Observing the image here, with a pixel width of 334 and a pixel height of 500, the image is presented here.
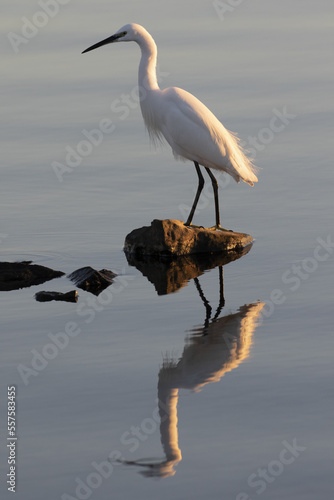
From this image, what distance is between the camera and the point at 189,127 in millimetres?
11297

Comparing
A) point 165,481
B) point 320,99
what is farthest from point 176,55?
point 165,481

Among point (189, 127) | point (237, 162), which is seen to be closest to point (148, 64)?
point (189, 127)

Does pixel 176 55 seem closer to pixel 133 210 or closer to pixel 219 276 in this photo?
pixel 133 210

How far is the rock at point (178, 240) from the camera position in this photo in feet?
34.9

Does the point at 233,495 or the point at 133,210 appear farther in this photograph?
the point at 133,210

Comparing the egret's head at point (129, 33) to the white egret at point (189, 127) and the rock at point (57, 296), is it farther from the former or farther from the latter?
the rock at point (57, 296)

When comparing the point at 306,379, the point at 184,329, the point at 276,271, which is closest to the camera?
the point at 306,379

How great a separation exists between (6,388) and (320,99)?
10556 mm

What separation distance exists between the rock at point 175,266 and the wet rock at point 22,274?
103 cm

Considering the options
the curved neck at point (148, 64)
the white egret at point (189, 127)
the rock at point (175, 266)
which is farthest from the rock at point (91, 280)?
the curved neck at point (148, 64)

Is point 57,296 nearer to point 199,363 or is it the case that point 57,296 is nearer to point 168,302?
point 168,302

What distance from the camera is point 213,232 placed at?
10922mm

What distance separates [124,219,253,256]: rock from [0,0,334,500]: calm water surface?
236mm

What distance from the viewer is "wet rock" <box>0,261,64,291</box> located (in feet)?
32.2
